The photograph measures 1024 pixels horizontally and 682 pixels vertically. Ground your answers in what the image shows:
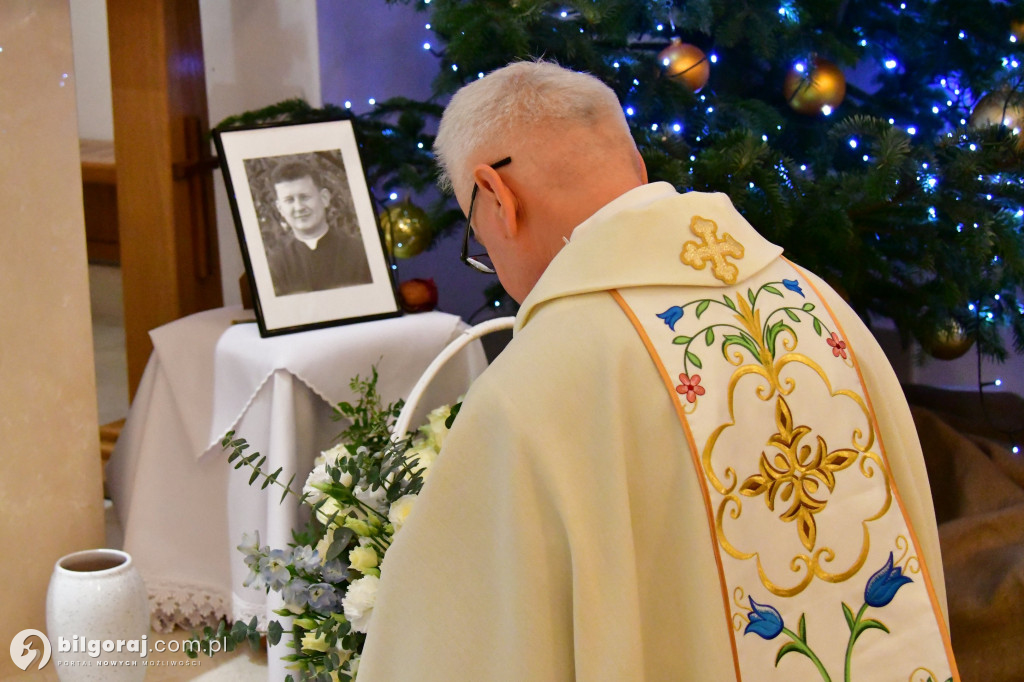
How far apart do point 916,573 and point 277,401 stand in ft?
5.16

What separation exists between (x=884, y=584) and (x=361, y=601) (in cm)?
66

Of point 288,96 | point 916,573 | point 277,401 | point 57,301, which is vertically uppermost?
point 288,96

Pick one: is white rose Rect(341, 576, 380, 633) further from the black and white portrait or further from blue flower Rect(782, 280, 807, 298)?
the black and white portrait

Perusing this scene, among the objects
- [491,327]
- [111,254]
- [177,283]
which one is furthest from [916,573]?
[111,254]

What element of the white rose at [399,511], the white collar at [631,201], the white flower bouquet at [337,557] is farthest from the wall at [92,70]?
the white collar at [631,201]

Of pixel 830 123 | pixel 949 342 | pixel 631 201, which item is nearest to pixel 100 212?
pixel 830 123

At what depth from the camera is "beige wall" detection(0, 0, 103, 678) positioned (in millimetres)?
2389

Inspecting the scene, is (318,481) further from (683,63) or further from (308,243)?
(683,63)

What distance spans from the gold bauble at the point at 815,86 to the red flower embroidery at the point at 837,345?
180cm

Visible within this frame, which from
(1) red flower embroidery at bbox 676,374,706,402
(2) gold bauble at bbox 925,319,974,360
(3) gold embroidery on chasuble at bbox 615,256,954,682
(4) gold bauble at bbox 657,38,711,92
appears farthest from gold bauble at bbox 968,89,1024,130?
(1) red flower embroidery at bbox 676,374,706,402

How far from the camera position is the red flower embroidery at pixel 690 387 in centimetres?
115

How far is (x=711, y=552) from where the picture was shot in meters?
1.14

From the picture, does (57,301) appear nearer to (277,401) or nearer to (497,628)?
(277,401)

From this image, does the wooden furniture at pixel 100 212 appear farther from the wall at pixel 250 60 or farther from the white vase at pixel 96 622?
the white vase at pixel 96 622
